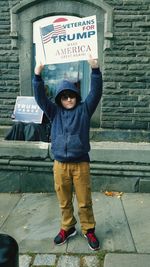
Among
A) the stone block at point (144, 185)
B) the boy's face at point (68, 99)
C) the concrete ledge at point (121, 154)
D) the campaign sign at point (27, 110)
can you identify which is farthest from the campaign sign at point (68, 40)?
the campaign sign at point (27, 110)

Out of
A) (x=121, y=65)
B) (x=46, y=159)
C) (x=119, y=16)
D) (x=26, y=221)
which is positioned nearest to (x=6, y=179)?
(x=46, y=159)

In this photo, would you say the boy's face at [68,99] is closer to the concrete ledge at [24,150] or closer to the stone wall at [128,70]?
the concrete ledge at [24,150]

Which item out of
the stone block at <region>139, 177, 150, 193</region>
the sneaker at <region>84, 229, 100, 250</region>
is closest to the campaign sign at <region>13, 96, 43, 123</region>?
the stone block at <region>139, 177, 150, 193</region>

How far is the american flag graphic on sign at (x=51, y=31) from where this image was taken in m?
3.52

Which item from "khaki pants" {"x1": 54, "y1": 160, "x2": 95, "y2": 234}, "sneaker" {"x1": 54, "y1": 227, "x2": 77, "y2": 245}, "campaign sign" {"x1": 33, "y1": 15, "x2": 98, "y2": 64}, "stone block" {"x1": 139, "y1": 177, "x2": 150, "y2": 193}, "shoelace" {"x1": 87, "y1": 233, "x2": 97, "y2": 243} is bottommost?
"sneaker" {"x1": 54, "y1": 227, "x2": 77, "y2": 245}

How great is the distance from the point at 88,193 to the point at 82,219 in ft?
0.99

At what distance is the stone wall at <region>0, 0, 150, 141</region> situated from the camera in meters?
6.04

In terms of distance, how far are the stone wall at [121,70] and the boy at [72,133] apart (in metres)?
2.95

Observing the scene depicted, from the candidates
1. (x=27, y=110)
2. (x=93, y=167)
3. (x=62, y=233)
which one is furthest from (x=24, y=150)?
(x=62, y=233)

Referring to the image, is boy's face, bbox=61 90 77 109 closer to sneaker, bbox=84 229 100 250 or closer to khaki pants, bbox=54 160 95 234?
khaki pants, bbox=54 160 95 234

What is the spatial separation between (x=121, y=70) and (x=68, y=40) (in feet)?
9.38

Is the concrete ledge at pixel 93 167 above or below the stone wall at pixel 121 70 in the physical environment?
below

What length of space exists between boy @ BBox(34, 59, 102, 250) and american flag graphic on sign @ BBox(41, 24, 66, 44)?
38 centimetres

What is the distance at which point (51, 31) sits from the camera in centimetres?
353
